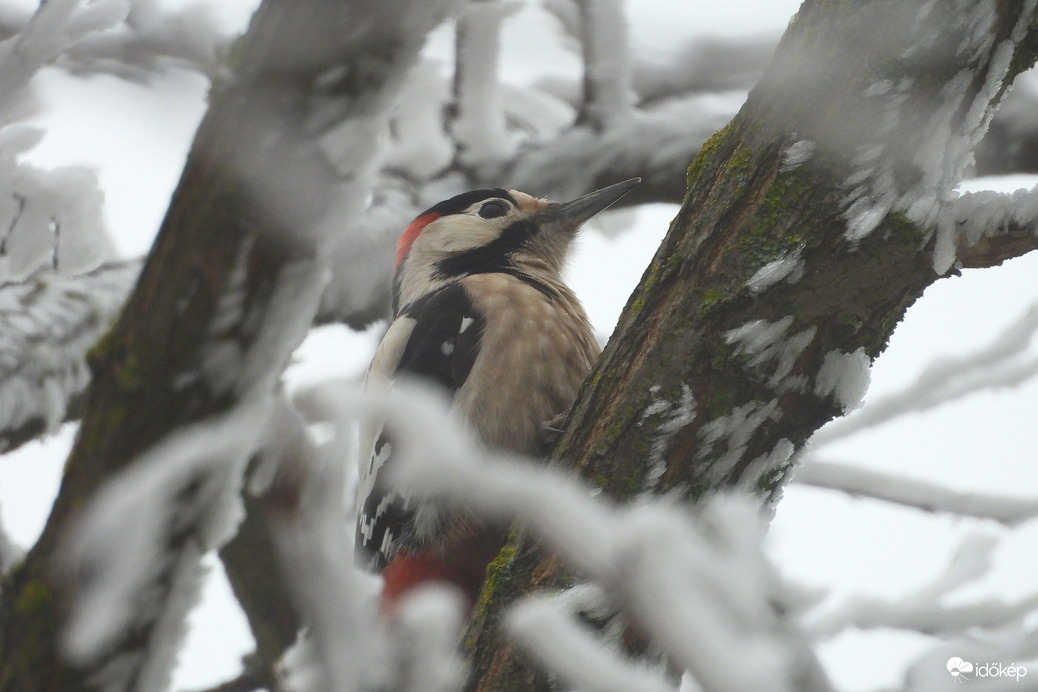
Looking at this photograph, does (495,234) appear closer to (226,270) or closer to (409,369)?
(409,369)

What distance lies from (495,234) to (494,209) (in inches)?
3.6

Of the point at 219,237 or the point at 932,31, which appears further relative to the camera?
the point at 932,31

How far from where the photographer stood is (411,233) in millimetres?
3508

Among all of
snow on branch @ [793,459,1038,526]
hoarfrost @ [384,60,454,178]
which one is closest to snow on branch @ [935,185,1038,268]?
snow on branch @ [793,459,1038,526]

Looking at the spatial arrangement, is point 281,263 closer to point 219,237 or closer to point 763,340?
point 219,237

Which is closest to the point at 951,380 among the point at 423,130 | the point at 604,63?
the point at 604,63

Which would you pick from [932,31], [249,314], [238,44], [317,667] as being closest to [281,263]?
[249,314]

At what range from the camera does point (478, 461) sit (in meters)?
0.78

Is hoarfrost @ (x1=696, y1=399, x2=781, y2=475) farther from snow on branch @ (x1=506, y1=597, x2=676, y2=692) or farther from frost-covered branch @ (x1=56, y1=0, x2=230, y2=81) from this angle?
frost-covered branch @ (x1=56, y1=0, x2=230, y2=81)

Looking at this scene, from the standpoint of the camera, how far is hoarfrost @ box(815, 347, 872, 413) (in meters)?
1.57

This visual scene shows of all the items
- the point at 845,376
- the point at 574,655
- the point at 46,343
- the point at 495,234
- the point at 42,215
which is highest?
the point at 495,234

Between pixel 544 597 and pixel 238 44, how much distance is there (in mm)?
898

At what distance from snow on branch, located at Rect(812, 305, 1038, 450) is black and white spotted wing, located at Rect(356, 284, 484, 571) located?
3.91 feet

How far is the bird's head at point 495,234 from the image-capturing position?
3.21 metres
